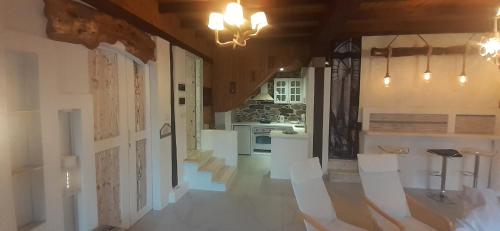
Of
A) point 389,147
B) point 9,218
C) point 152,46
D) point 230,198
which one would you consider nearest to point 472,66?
point 389,147

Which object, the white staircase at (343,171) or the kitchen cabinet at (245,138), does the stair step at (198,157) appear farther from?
the white staircase at (343,171)

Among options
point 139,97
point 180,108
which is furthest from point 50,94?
point 180,108

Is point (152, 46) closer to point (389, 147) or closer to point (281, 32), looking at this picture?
point (281, 32)

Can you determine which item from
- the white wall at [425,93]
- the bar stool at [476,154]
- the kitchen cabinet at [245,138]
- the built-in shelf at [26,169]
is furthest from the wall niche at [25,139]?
the bar stool at [476,154]

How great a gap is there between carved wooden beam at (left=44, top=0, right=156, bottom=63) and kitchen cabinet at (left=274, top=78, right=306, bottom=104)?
178 inches

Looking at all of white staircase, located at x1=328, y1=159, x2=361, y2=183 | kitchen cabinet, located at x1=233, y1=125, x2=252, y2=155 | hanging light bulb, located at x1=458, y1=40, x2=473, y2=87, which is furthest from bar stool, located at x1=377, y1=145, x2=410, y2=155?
kitchen cabinet, located at x1=233, y1=125, x2=252, y2=155

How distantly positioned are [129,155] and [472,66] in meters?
5.51

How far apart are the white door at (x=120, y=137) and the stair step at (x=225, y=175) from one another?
1263 millimetres

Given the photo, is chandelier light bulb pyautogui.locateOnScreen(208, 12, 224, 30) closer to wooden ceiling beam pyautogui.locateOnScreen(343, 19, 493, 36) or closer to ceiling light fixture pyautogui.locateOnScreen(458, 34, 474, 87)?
wooden ceiling beam pyautogui.locateOnScreen(343, 19, 493, 36)

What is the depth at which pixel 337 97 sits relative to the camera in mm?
5023

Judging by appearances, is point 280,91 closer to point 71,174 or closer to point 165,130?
point 165,130

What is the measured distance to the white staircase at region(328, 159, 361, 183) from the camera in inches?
195

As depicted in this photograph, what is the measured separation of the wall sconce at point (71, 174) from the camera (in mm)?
2279

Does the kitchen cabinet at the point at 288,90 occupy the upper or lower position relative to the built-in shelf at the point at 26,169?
upper
